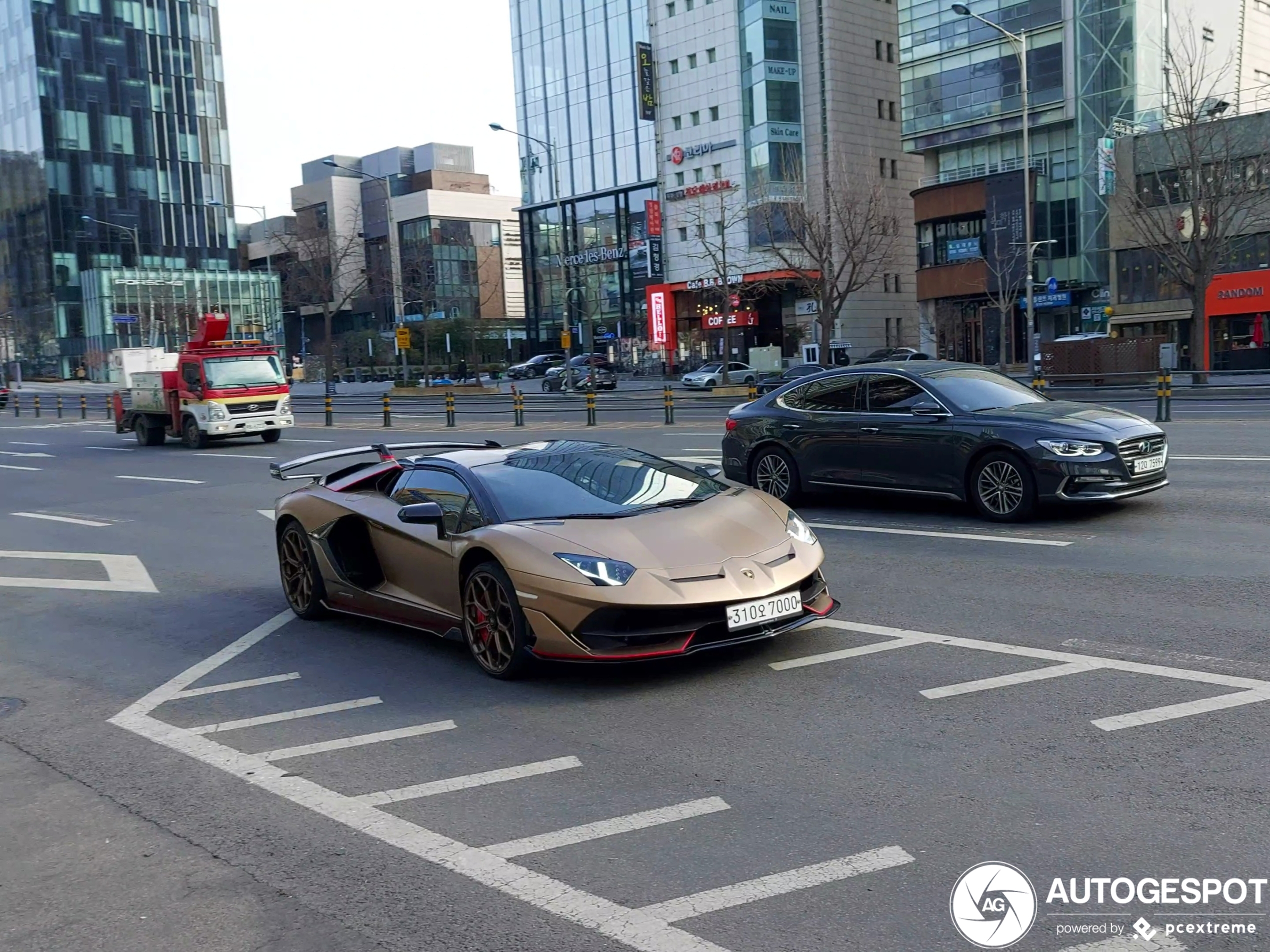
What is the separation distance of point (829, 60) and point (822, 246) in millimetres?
29768

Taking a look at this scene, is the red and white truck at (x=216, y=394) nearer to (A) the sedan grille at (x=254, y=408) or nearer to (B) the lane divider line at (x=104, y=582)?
(A) the sedan grille at (x=254, y=408)

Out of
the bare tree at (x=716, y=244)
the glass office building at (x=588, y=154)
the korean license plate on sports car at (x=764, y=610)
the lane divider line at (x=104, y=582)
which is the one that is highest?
the glass office building at (x=588, y=154)

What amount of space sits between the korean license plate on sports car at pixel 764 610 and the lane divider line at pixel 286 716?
6.69 feet

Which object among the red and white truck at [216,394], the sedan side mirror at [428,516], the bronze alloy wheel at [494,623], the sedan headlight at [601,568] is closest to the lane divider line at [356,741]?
the bronze alloy wheel at [494,623]

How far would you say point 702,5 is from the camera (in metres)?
74.8

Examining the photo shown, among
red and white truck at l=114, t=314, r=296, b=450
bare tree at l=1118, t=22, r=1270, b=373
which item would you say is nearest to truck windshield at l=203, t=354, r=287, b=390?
red and white truck at l=114, t=314, r=296, b=450

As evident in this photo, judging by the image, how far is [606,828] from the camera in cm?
464

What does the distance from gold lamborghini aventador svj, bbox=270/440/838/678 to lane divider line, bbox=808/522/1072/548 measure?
3079mm

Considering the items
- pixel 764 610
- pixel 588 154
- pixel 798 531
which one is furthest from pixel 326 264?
pixel 764 610

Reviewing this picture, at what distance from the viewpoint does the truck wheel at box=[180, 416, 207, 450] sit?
29.4m

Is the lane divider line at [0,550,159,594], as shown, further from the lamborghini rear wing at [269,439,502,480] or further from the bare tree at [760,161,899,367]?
the bare tree at [760,161,899,367]

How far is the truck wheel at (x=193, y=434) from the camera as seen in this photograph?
29.4 m

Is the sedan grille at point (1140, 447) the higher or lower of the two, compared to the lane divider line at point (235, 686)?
higher

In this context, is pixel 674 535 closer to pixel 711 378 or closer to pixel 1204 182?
pixel 1204 182
